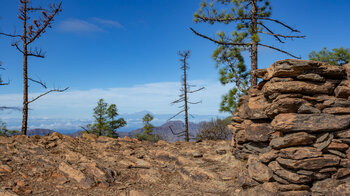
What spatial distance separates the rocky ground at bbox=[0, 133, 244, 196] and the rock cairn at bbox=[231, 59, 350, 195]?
1.56 meters

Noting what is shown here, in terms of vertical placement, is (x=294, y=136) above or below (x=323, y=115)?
below

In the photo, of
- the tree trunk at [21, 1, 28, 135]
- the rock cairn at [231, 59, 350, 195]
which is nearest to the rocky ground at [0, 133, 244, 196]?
the rock cairn at [231, 59, 350, 195]

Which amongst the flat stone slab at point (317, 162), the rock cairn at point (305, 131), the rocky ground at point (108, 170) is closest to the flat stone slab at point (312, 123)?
the rock cairn at point (305, 131)

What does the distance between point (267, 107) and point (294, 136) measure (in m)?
1.35

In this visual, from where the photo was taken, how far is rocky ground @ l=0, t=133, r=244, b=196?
309 inches

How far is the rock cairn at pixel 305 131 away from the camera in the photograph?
6.30m

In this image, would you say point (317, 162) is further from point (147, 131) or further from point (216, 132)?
point (147, 131)

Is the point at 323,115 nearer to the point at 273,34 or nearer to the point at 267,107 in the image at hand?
the point at 267,107

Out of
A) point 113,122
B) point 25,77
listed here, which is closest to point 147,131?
point 113,122

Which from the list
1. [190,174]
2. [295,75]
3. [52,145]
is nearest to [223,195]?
[190,174]

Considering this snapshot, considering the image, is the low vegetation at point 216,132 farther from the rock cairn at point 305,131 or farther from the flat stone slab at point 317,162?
the flat stone slab at point 317,162

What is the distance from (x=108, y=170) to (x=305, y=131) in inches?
283

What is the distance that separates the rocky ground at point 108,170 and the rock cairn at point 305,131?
1.56 metres

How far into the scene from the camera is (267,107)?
301 inches
